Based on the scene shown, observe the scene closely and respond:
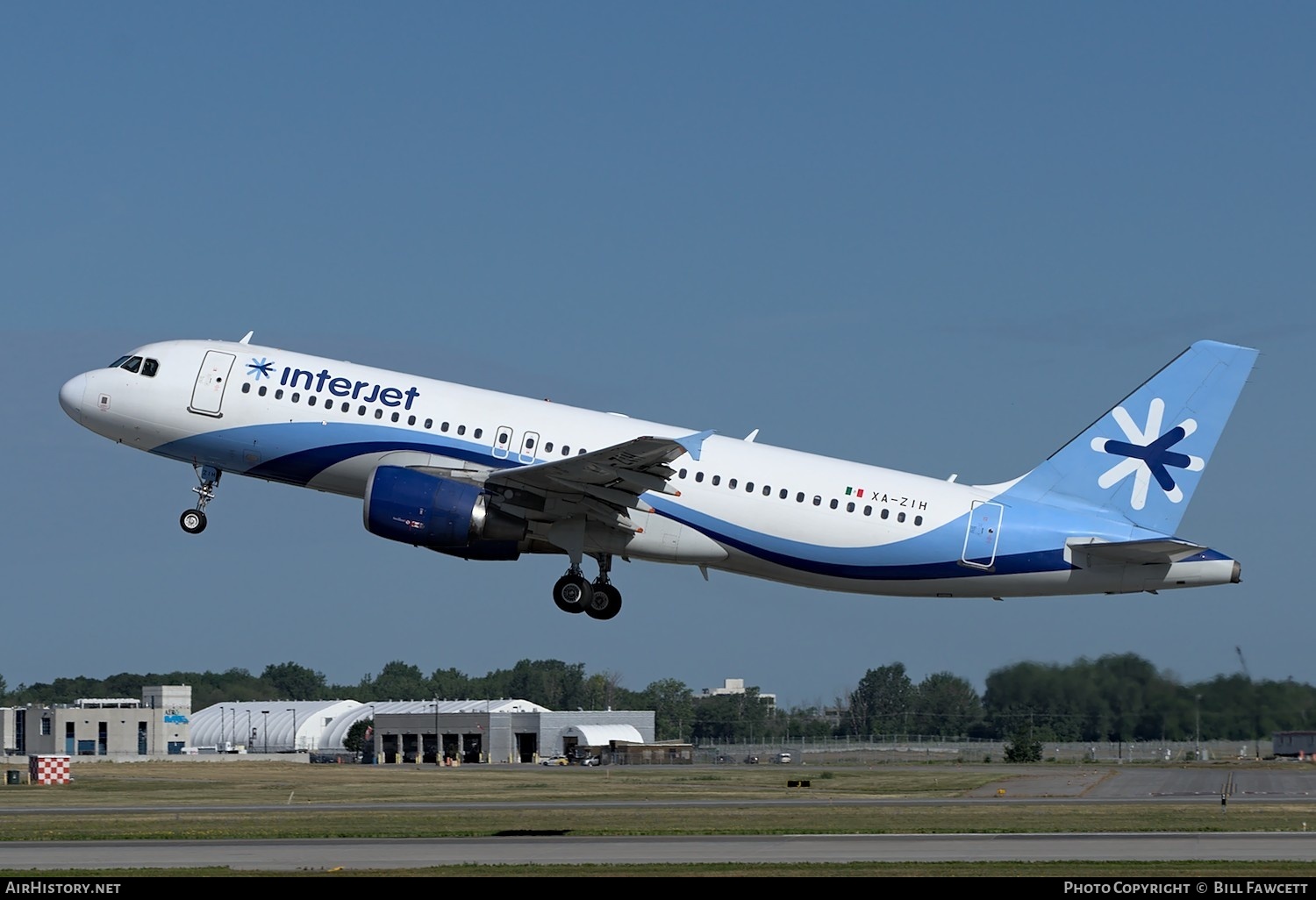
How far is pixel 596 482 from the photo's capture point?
131 ft

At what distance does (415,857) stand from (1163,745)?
1449 inches

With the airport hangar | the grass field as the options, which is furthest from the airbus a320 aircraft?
the airport hangar

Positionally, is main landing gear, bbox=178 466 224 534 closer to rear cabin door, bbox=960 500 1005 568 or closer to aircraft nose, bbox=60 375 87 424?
aircraft nose, bbox=60 375 87 424

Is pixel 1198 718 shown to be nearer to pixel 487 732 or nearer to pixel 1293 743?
pixel 1293 743

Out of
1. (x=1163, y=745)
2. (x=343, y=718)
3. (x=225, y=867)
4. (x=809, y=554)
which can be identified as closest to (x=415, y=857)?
(x=225, y=867)

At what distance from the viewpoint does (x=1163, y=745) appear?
60.6m

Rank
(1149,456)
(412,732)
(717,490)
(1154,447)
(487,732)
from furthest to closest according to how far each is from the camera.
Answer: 1. (412,732)
2. (487,732)
3. (1154,447)
4. (1149,456)
5. (717,490)

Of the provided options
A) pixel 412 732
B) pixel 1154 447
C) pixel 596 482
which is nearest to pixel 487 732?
pixel 412 732

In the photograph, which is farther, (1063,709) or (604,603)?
(1063,709)

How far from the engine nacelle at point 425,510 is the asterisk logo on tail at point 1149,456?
54.6 feet

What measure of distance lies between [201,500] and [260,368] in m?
4.43

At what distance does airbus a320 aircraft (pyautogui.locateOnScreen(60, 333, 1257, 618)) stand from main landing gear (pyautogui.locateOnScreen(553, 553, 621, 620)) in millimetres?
55

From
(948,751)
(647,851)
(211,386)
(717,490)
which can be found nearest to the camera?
(647,851)
